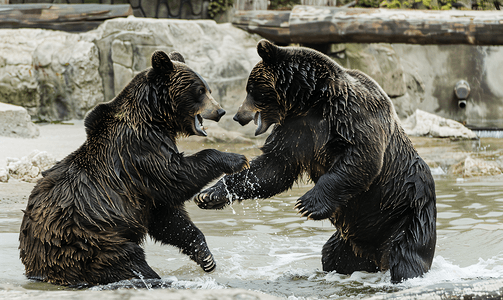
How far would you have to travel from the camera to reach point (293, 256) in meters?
4.60

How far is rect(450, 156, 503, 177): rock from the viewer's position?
26.0 feet

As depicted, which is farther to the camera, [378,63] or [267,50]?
[378,63]

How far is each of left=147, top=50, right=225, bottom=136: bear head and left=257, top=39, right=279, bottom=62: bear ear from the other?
1.77 feet

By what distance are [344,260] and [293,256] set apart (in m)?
0.64

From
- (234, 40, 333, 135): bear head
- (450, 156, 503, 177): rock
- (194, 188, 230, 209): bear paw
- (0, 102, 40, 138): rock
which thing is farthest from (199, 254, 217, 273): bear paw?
(0, 102, 40, 138): rock

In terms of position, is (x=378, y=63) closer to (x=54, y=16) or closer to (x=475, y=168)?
(x=475, y=168)

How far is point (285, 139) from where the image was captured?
3.96 m

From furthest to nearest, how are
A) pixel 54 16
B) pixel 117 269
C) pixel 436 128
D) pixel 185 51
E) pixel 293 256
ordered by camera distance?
1. pixel 54 16
2. pixel 185 51
3. pixel 436 128
4. pixel 293 256
5. pixel 117 269

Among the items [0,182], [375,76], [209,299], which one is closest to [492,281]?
[209,299]

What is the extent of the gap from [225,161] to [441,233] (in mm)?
2373

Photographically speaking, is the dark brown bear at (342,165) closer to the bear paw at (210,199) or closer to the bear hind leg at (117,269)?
the bear paw at (210,199)

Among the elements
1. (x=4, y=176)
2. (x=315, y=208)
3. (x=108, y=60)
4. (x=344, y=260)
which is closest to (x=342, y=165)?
(x=315, y=208)

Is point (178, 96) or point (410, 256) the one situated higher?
point (178, 96)

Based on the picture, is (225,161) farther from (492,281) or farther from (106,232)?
(492,281)
